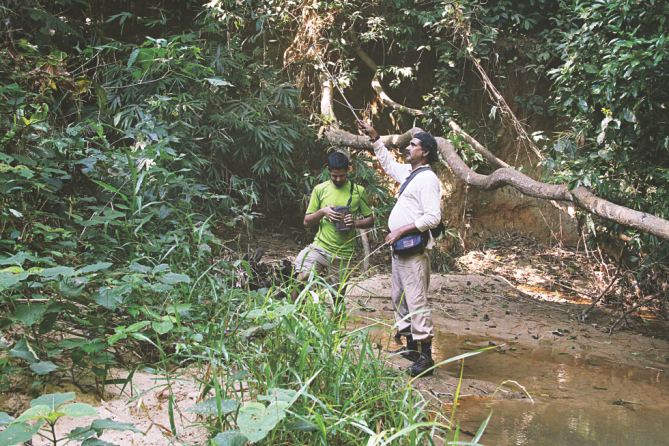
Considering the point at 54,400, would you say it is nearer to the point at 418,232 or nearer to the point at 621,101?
the point at 418,232

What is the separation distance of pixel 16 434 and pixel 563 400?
3049mm

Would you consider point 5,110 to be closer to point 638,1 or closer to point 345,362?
point 345,362

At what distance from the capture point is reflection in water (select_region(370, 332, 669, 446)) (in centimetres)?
251

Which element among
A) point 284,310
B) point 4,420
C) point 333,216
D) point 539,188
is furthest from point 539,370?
point 4,420

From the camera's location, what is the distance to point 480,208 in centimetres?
914

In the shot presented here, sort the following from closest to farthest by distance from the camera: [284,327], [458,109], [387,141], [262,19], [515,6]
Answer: [284,327], [262,19], [387,141], [515,6], [458,109]

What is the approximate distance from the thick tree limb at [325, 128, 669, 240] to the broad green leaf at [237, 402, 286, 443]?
11.5 ft

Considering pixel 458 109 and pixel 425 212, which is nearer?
pixel 425 212

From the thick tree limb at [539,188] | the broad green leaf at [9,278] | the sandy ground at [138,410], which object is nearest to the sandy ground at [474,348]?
the sandy ground at [138,410]

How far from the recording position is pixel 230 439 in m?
1.40

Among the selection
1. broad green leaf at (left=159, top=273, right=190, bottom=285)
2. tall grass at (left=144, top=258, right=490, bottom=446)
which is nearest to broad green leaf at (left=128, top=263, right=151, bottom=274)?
broad green leaf at (left=159, top=273, right=190, bottom=285)

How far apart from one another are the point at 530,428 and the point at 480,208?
6.95 meters

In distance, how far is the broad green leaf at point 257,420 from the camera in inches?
50.1

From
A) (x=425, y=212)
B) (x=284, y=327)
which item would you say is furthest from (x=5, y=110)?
(x=425, y=212)
